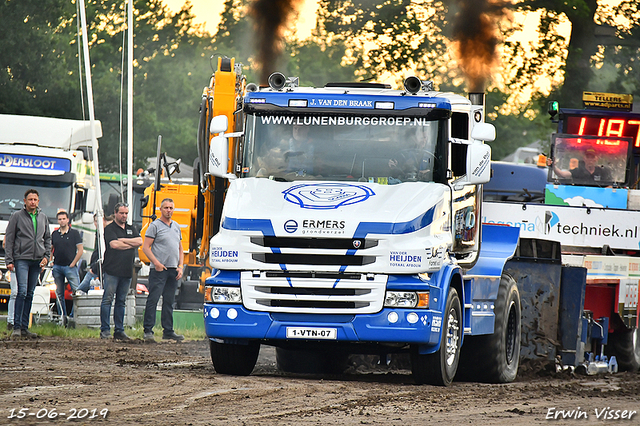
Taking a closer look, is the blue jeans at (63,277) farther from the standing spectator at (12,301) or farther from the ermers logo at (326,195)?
the ermers logo at (326,195)

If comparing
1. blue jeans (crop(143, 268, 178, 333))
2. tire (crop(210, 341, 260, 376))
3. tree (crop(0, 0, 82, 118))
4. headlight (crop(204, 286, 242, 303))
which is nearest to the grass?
blue jeans (crop(143, 268, 178, 333))

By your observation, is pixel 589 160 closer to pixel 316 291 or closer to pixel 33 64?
pixel 316 291

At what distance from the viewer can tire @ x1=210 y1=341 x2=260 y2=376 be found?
11102 mm

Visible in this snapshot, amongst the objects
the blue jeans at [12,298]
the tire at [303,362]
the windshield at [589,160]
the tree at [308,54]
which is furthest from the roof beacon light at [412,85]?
the tree at [308,54]

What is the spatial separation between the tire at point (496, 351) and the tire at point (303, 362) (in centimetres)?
159

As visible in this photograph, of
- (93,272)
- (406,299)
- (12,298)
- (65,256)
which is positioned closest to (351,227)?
(406,299)

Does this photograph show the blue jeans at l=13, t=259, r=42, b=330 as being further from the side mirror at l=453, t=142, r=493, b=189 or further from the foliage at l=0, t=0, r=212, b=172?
the foliage at l=0, t=0, r=212, b=172

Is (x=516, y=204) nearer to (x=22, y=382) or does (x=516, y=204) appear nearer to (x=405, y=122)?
(x=405, y=122)

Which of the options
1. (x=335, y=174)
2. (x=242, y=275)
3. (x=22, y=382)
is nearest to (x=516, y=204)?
(x=335, y=174)

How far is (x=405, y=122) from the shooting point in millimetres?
10992

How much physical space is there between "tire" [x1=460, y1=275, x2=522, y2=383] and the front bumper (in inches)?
82.1

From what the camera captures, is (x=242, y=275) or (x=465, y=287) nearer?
(x=242, y=275)

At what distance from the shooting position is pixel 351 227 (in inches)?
397

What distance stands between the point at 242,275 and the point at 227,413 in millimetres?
2362
